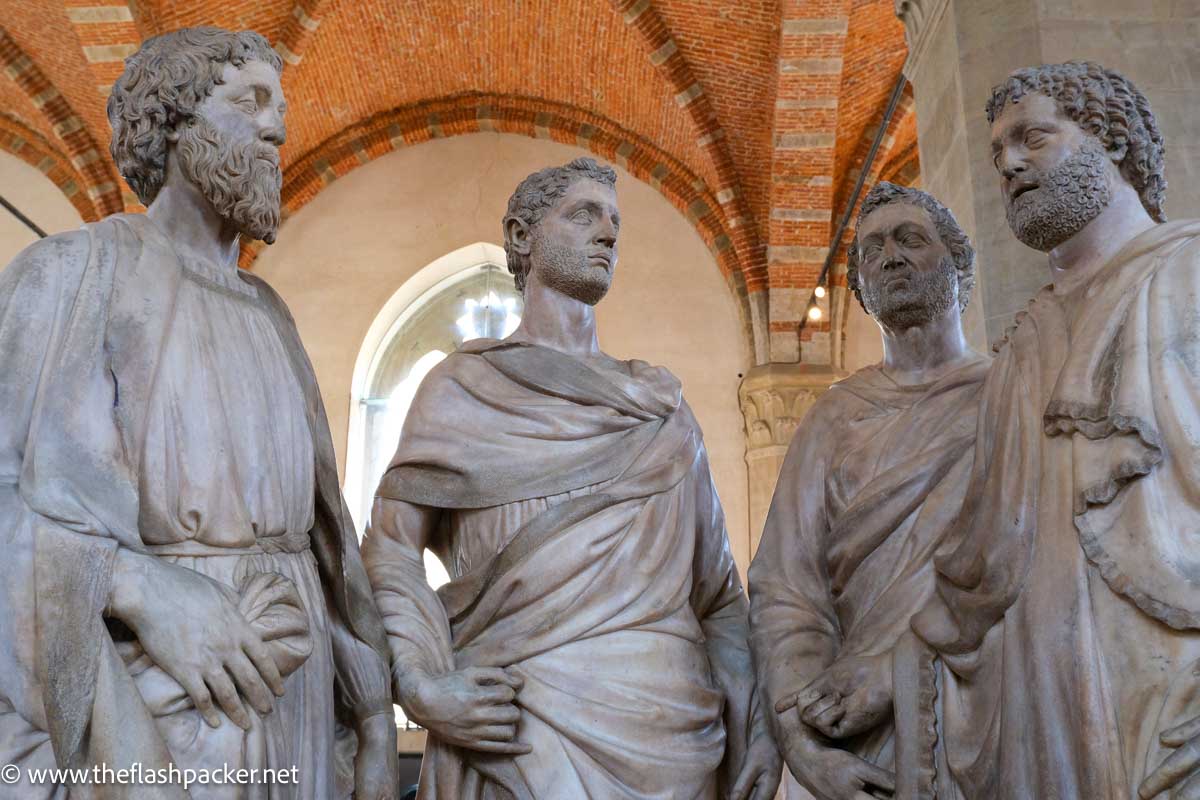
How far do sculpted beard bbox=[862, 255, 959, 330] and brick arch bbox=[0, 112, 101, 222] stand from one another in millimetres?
10785

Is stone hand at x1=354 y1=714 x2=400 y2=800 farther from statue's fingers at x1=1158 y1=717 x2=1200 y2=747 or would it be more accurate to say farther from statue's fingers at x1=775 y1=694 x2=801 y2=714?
statue's fingers at x1=1158 y1=717 x2=1200 y2=747

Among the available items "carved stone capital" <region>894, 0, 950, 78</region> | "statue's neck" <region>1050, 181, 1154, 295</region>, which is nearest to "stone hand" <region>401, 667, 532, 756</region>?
"statue's neck" <region>1050, 181, 1154, 295</region>

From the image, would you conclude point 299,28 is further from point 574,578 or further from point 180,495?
point 180,495

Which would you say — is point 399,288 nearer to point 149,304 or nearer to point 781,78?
point 781,78

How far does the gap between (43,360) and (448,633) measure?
100 cm

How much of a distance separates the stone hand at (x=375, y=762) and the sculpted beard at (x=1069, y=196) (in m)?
1.51

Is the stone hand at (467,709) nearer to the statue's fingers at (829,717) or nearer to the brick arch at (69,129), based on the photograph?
the statue's fingers at (829,717)

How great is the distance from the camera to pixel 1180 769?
180 cm

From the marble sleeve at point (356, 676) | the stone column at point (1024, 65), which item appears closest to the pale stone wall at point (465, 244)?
the stone column at point (1024, 65)

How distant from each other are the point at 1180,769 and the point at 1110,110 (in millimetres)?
1228

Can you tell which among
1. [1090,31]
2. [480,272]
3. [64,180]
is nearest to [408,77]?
[480,272]

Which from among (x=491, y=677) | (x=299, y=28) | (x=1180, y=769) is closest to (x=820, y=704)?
(x=491, y=677)

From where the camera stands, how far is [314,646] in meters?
2.03

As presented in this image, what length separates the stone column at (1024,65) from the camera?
4.31m
